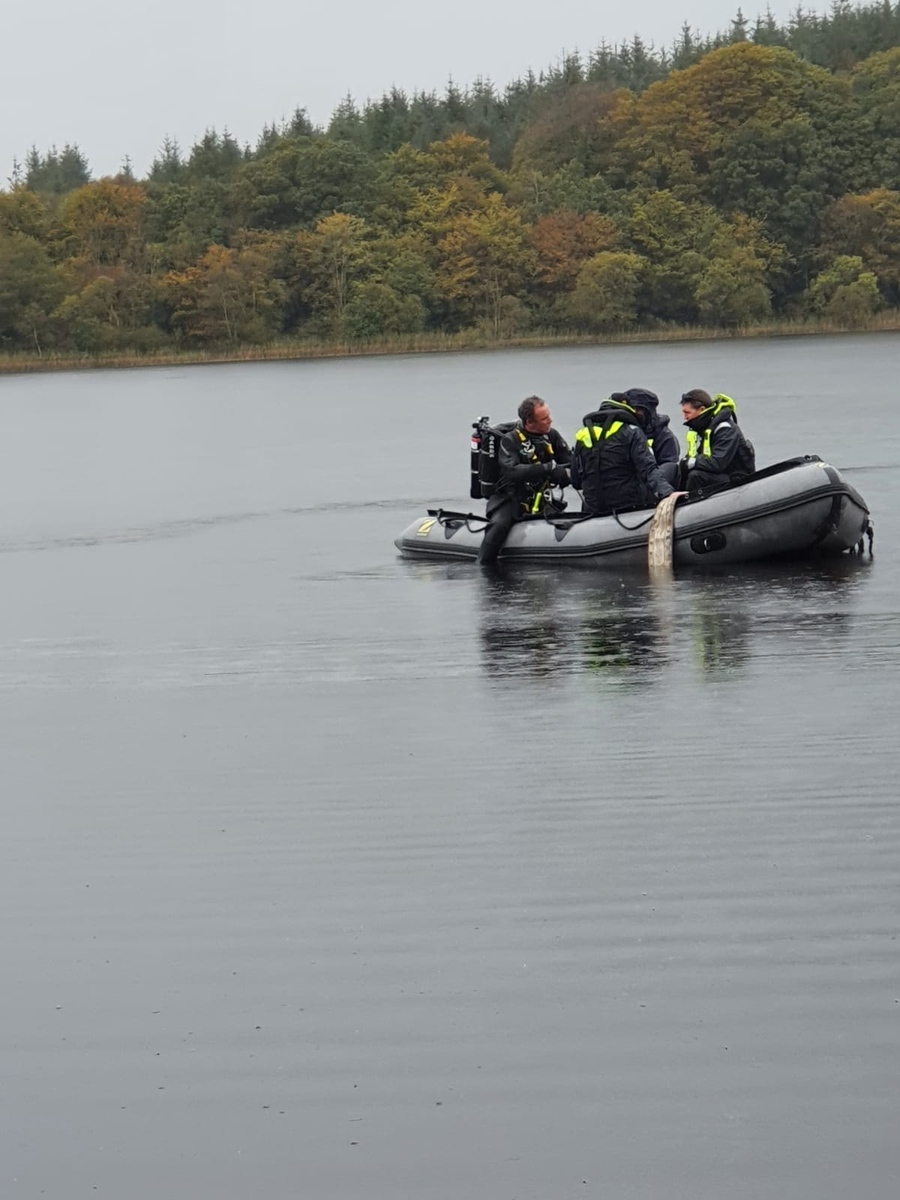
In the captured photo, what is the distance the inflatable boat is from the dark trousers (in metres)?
0.18

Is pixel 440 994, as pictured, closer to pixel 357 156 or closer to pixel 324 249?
pixel 324 249

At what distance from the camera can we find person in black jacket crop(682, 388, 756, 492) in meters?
14.2

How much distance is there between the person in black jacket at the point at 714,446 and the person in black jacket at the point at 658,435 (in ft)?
0.50

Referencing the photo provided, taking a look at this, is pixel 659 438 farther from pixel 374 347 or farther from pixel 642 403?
pixel 374 347

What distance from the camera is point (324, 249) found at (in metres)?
89.7

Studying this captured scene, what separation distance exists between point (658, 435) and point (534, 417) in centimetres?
93

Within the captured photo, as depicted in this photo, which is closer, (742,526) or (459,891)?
(459,891)

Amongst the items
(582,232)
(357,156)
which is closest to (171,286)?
(357,156)

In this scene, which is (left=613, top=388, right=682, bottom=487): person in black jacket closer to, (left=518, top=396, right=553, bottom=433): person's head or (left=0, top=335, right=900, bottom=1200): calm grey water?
(left=518, top=396, right=553, bottom=433): person's head

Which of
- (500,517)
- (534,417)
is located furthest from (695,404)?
(500,517)

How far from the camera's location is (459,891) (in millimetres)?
6648

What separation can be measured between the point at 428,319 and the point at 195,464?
58.9 meters

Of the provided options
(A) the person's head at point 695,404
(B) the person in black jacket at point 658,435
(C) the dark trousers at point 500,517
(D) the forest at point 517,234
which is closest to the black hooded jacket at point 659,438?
(B) the person in black jacket at point 658,435

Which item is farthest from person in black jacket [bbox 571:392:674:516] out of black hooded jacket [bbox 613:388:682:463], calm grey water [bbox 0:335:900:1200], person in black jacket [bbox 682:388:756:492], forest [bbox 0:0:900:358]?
forest [bbox 0:0:900:358]
